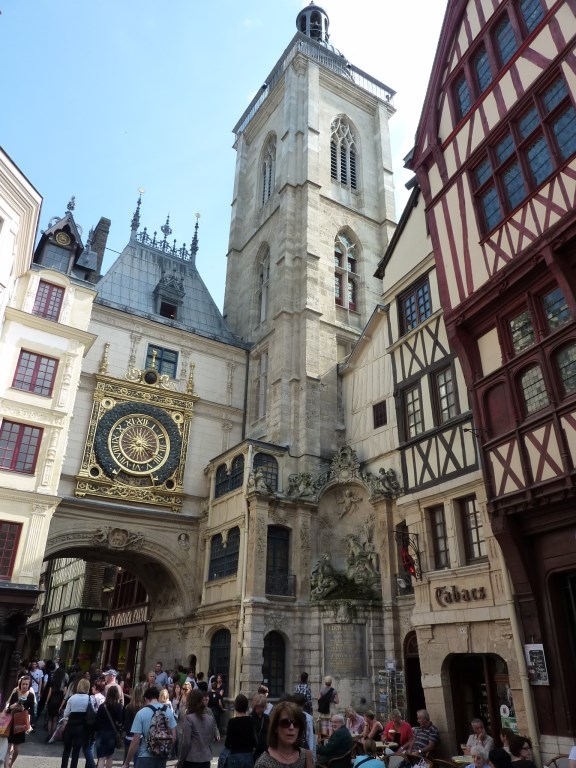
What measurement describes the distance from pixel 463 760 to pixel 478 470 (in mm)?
5761

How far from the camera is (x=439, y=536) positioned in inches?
559

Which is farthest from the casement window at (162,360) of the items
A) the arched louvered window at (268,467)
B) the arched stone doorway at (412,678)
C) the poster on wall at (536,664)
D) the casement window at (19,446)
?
the poster on wall at (536,664)

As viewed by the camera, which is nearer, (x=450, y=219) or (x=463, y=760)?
(x=463, y=760)

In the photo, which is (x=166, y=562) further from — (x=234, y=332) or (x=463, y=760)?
(x=463, y=760)

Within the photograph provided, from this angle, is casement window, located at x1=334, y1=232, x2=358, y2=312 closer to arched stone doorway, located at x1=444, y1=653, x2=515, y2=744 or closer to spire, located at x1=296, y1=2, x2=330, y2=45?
arched stone doorway, located at x1=444, y1=653, x2=515, y2=744

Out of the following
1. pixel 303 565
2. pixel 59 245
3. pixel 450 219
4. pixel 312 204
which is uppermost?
pixel 312 204

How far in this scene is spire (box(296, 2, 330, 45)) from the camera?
122ft

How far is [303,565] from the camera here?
18.8m

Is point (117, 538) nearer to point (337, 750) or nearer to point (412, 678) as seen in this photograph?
point (412, 678)

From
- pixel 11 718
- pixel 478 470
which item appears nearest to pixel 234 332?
pixel 478 470

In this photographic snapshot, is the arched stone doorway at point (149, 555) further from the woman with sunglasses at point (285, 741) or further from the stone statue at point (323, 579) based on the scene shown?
the woman with sunglasses at point (285, 741)

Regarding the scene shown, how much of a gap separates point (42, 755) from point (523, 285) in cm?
1355

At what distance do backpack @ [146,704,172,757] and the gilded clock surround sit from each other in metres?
14.7

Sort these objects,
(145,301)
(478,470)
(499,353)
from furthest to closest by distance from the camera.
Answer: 1. (145,301)
2. (478,470)
3. (499,353)
